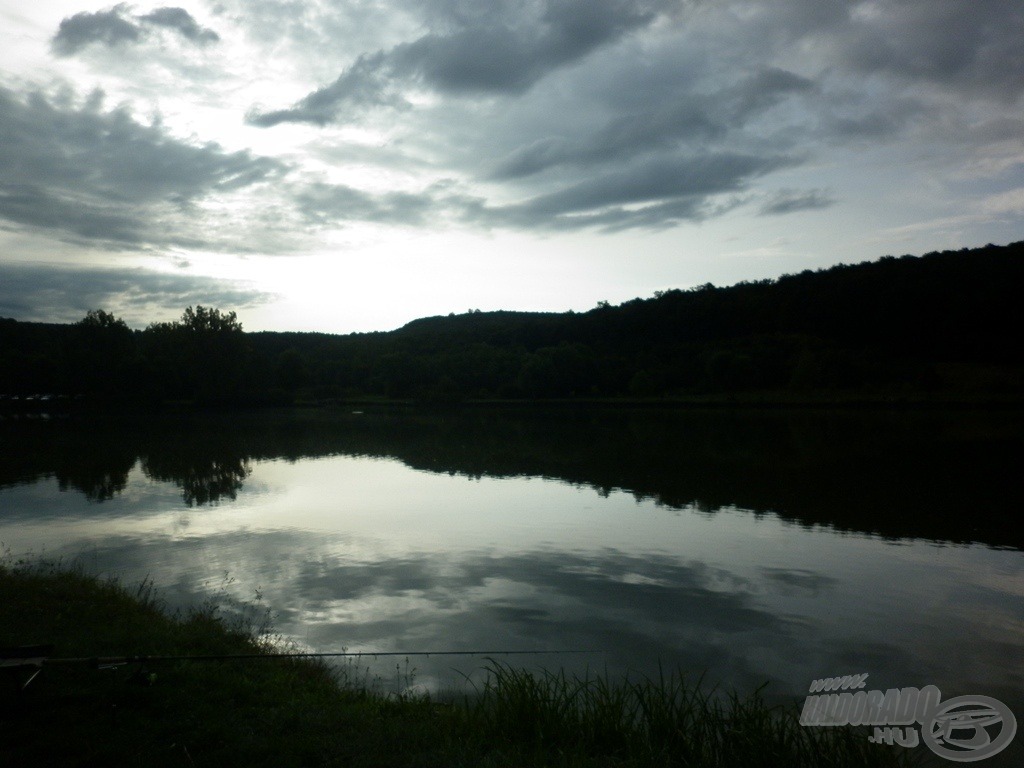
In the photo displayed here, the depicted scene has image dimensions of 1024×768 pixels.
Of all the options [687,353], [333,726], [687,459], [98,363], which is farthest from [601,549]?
[687,353]

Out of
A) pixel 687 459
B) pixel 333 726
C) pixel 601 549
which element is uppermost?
pixel 333 726

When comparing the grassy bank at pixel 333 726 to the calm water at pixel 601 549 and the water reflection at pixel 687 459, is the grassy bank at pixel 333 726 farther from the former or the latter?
the water reflection at pixel 687 459

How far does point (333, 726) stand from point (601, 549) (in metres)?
9.87

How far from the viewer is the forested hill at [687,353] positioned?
81125 mm

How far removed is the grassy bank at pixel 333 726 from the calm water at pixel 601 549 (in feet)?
6.52

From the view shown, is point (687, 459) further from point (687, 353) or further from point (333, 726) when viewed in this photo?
point (687, 353)

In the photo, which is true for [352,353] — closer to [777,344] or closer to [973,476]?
[777,344]

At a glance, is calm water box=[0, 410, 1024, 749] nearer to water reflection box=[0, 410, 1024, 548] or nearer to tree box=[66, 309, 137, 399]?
water reflection box=[0, 410, 1024, 548]

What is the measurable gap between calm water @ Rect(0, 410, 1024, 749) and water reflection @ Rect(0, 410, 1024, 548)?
0.62 feet

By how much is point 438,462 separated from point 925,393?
60478 mm

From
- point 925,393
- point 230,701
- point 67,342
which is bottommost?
point 925,393

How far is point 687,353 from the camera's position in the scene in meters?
107

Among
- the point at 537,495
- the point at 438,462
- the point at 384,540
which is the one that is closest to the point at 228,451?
the point at 438,462

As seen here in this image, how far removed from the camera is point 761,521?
18.0m
